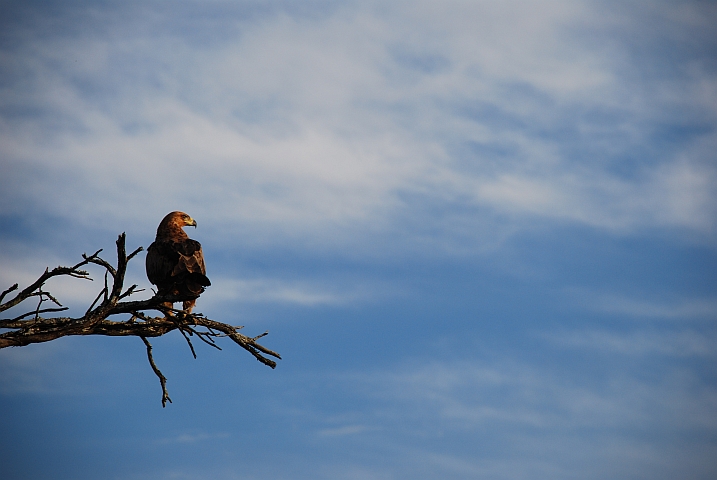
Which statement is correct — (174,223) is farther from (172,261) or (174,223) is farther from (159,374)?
(159,374)

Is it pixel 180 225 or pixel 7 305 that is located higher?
pixel 180 225

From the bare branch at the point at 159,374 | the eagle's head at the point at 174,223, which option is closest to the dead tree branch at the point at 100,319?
the bare branch at the point at 159,374

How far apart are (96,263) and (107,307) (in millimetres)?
461

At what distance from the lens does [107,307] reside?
687 centimetres

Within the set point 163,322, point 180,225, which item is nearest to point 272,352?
point 163,322

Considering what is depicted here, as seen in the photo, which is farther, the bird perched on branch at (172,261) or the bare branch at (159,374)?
the bird perched on branch at (172,261)

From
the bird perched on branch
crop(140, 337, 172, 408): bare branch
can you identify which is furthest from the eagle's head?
crop(140, 337, 172, 408): bare branch

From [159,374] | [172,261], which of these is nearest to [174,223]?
[172,261]

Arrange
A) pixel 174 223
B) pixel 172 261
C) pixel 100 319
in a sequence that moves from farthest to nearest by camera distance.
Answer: pixel 174 223 < pixel 172 261 < pixel 100 319

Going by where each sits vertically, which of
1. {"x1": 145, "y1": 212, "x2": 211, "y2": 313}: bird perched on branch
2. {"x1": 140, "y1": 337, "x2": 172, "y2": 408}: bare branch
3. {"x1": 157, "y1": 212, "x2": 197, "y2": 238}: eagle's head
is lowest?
{"x1": 140, "y1": 337, "x2": 172, "y2": 408}: bare branch

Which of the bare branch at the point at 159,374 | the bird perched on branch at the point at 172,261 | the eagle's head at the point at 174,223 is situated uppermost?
the eagle's head at the point at 174,223

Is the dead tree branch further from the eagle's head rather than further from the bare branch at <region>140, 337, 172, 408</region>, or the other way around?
the eagle's head

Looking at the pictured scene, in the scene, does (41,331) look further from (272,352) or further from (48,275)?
(272,352)

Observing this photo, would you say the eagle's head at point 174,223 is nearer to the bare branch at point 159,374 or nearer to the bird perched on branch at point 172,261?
the bird perched on branch at point 172,261
